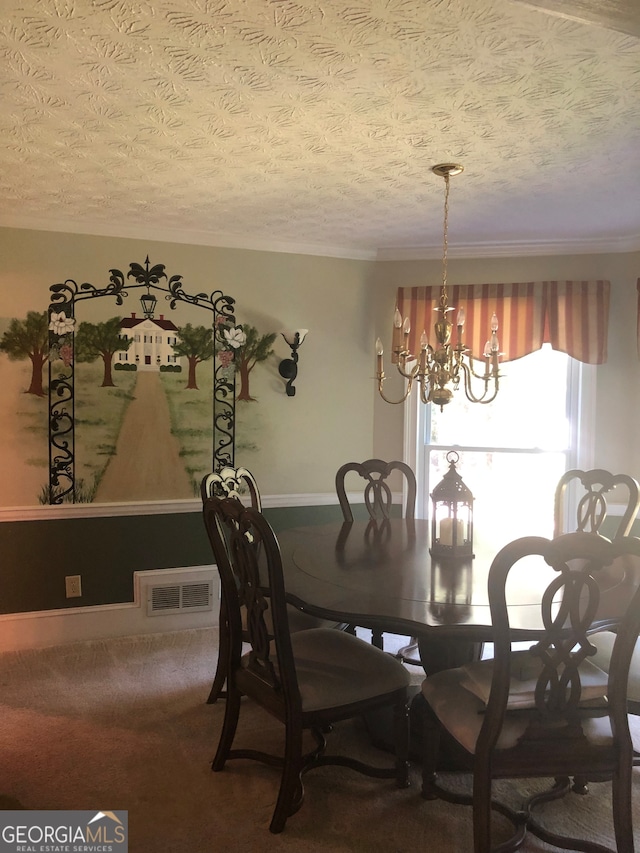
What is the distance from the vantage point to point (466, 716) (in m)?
1.92

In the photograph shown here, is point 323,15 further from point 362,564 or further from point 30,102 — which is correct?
point 362,564

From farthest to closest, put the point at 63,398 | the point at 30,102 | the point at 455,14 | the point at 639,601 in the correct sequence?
1. the point at 63,398
2. the point at 30,102
3. the point at 639,601
4. the point at 455,14

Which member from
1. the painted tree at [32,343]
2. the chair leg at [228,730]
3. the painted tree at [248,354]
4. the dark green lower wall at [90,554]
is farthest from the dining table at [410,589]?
the painted tree at [32,343]

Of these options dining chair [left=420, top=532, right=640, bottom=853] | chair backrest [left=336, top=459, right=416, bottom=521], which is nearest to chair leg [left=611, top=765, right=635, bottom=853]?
dining chair [left=420, top=532, right=640, bottom=853]

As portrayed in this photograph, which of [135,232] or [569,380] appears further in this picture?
[569,380]

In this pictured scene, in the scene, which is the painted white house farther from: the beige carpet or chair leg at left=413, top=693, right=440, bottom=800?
chair leg at left=413, top=693, right=440, bottom=800

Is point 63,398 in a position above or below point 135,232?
below

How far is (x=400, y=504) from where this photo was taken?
4.29 metres

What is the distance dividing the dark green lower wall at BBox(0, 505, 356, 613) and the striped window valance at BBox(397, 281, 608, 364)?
1.87 m

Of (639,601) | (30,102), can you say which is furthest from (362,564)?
(30,102)

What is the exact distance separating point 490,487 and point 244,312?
6.25 feet

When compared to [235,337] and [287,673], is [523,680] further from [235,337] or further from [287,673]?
[235,337]

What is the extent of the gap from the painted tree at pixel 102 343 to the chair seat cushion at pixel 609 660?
2777 millimetres

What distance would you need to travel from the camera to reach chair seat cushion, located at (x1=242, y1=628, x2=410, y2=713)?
6.84ft
